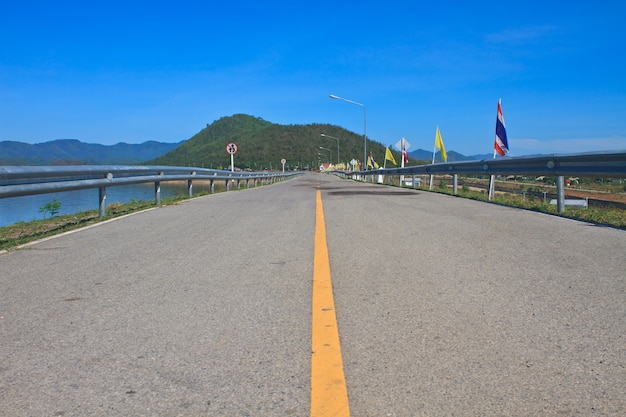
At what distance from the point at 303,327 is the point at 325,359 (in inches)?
22.2

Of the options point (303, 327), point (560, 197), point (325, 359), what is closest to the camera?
point (325, 359)

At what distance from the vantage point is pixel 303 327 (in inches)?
143

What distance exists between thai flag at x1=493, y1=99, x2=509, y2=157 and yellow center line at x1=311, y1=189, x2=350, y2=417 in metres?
14.4

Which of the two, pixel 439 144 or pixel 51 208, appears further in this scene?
pixel 439 144

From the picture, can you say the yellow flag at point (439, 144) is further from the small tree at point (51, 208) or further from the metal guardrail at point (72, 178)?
the small tree at point (51, 208)

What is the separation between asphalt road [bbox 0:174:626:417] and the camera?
2652 mm

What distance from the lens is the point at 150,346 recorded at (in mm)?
3328

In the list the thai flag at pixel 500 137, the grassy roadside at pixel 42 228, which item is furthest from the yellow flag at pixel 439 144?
the grassy roadside at pixel 42 228

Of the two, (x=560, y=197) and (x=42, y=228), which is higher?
(x=560, y=197)

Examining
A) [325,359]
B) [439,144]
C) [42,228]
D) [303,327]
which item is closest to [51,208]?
[42,228]

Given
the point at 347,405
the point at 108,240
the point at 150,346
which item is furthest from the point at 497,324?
the point at 108,240

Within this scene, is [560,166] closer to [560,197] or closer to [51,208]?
[560,197]

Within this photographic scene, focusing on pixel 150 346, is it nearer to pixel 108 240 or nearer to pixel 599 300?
pixel 599 300

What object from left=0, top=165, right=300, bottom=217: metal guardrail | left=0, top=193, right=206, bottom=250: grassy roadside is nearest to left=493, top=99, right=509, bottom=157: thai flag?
left=0, top=165, right=300, bottom=217: metal guardrail
